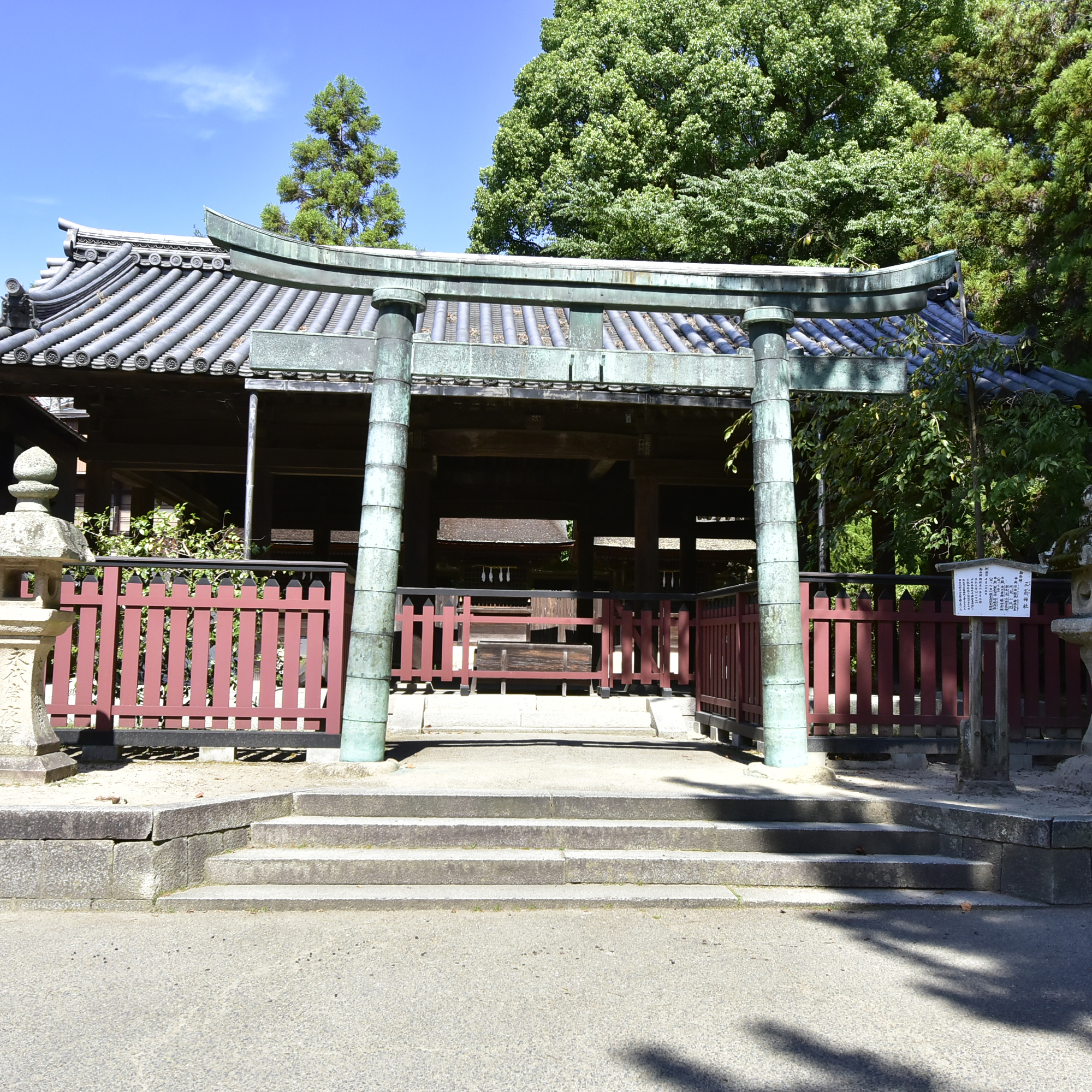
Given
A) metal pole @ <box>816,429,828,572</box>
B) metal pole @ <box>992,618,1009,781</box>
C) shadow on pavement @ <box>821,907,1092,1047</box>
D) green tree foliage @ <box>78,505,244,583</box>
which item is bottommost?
shadow on pavement @ <box>821,907,1092,1047</box>

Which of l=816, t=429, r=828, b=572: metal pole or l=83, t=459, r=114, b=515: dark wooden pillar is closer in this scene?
l=816, t=429, r=828, b=572: metal pole

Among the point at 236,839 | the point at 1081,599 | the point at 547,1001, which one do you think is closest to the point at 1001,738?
the point at 1081,599

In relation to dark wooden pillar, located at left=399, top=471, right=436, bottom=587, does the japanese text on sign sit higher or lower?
lower

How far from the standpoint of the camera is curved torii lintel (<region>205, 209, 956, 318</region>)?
19.3 feet

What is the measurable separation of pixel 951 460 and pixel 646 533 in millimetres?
3388

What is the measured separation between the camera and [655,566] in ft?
33.2

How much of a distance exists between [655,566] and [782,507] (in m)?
4.25

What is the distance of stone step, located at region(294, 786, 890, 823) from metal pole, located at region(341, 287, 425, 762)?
718 millimetres

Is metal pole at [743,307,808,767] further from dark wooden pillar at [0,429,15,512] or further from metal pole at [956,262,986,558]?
dark wooden pillar at [0,429,15,512]

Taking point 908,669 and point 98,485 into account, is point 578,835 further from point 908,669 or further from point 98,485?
point 98,485

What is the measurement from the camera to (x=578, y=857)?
4.44m

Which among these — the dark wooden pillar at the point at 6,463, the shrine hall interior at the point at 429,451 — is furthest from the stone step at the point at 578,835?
the dark wooden pillar at the point at 6,463

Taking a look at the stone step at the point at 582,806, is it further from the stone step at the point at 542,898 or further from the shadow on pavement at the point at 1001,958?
the shadow on pavement at the point at 1001,958

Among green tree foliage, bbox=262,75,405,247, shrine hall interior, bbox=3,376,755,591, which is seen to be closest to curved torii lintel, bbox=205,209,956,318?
shrine hall interior, bbox=3,376,755,591
